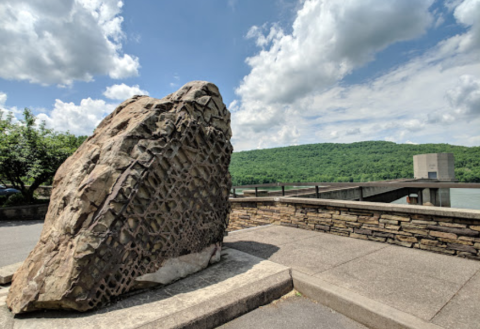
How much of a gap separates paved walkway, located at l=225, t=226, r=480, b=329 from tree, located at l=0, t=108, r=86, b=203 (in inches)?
430

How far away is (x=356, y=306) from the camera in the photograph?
269 centimetres

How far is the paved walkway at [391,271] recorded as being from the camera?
8.56 ft

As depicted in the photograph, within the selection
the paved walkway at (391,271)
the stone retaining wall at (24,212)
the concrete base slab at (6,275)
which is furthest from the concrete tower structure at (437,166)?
the stone retaining wall at (24,212)

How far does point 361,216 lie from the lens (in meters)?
5.09

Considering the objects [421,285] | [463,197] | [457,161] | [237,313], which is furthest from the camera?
[457,161]

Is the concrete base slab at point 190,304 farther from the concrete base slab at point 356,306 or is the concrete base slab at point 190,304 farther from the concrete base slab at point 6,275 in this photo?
the concrete base slab at point 6,275

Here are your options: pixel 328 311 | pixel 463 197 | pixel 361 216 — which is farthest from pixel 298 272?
pixel 463 197

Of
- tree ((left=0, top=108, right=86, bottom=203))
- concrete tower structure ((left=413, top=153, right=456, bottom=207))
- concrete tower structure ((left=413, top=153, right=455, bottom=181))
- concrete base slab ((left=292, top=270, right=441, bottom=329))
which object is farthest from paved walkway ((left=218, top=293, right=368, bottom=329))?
concrete tower structure ((left=413, top=153, right=455, bottom=181))

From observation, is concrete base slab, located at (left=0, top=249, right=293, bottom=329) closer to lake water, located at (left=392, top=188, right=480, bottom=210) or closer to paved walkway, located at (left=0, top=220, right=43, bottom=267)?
paved walkway, located at (left=0, top=220, right=43, bottom=267)

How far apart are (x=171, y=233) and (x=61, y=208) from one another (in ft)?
4.39

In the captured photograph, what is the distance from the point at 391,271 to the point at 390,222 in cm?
140

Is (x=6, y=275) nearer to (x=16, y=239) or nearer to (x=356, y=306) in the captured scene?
(x=356, y=306)

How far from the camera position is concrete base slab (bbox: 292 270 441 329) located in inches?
93.7

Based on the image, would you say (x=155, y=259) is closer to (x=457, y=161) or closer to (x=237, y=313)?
(x=237, y=313)
